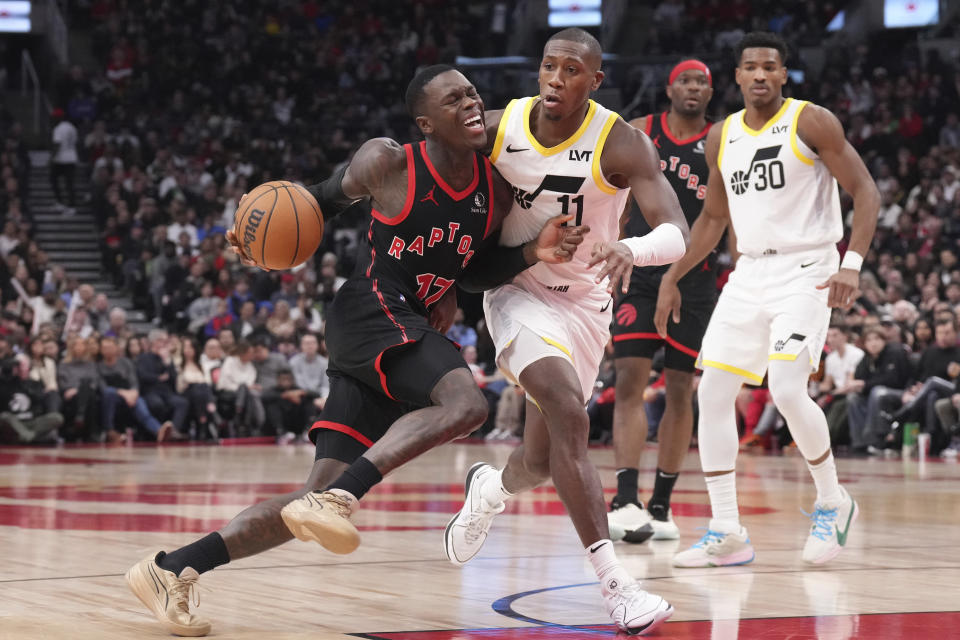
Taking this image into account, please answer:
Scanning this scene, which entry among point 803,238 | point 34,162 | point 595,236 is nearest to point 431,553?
point 595,236

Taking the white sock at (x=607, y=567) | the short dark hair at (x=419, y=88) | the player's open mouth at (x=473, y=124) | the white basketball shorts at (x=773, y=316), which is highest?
the short dark hair at (x=419, y=88)

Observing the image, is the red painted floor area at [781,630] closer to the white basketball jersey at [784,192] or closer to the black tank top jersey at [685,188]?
the white basketball jersey at [784,192]

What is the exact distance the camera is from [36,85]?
24750 mm

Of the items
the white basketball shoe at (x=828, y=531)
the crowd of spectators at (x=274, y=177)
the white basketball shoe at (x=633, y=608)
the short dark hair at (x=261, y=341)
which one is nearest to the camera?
the white basketball shoe at (x=633, y=608)

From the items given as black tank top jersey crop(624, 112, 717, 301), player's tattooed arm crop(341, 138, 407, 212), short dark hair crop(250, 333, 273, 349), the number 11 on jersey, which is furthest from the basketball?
short dark hair crop(250, 333, 273, 349)

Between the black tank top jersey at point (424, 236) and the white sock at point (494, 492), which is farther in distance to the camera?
the white sock at point (494, 492)

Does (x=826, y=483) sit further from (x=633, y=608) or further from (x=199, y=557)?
(x=199, y=557)

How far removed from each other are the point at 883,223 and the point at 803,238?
13.5m

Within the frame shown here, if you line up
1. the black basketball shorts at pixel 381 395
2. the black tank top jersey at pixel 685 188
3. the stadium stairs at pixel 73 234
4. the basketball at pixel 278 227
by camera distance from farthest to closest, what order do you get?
the stadium stairs at pixel 73 234, the black tank top jersey at pixel 685 188, the basketball at pixel 278 227, the black basketball shorts at pixel 381 395

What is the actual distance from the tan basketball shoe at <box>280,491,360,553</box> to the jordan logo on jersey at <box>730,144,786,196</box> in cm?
287

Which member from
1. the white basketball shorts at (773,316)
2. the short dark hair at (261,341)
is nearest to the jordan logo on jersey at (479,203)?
the white basketball shorts at (773,316)

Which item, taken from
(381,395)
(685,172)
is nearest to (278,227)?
(381,395)

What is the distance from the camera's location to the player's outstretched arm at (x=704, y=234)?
6078mm

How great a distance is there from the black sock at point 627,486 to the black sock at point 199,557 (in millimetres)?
2888
